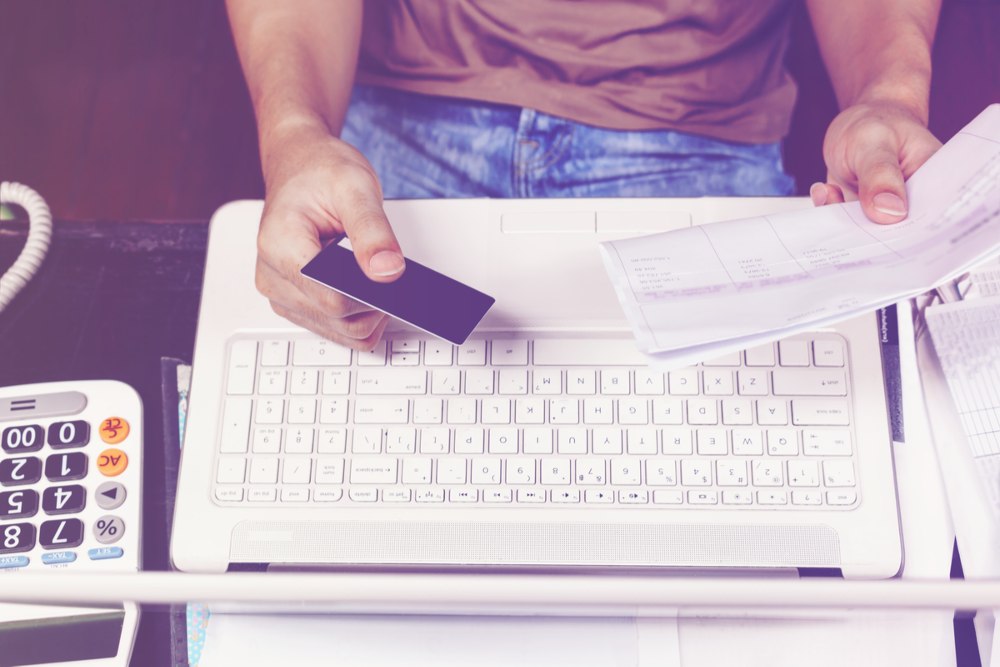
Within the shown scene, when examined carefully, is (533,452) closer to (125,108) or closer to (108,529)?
(108,529)

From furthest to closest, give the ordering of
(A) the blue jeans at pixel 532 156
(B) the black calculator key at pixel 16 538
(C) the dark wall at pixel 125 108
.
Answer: (C) the dark wall at pixel 125 108
(A) the blue jeans at pixel 532 156
(B) the black calculator key at pixel 16 538

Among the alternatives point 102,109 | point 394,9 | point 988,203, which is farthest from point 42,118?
point 988,203

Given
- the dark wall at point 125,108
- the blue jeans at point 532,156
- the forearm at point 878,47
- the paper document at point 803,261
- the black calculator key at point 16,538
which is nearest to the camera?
the paper document at point 803,261

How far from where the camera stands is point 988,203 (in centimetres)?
47

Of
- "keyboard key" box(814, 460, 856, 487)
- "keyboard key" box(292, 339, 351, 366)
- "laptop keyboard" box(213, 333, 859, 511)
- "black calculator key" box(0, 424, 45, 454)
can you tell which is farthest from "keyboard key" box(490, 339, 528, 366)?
"black calculator key" box(0, 424, 45, 454)

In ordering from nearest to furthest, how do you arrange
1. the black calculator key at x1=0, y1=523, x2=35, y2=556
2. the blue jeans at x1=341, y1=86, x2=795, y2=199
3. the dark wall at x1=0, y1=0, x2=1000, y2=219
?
the black calculator key at x1=0, y1=523, x2=35, y2=556 → the blue jeans at x1=341, y1=86, x2=795, y2=199 → the dark wall at x1=0, y1=0, x2=1000, y2=219

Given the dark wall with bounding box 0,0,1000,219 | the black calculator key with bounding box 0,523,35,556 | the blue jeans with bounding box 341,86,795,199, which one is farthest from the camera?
the dark wall with bounding box 0,0,1000,219

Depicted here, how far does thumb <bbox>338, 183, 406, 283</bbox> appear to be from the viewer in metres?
0.50

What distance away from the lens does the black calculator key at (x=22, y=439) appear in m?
0.55

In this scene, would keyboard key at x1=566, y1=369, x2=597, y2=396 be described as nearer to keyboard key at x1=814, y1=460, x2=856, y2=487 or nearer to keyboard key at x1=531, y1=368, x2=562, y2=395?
keyboard key at x1=531, y1=368, x2=562, y2=395

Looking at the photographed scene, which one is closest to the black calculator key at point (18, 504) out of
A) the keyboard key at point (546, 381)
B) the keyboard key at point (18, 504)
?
the keyboard key at point (18, 504)

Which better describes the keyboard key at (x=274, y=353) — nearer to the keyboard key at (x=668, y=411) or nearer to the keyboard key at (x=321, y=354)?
the keyboard key at (x=321, y=354)

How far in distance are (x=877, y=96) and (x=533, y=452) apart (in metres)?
0.41

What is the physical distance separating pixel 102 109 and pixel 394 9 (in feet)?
2.78
